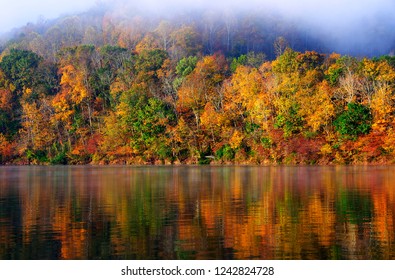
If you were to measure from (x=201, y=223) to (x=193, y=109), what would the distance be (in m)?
63.1

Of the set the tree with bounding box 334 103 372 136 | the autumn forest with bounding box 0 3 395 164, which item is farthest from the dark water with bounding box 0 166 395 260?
the autumn forest with bounding box 0 3 395 164

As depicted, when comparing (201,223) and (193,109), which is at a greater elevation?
(193,109)

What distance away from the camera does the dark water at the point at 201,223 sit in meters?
16.1

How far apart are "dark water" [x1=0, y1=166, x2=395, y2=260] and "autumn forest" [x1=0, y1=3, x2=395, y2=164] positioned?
38698 millimetres

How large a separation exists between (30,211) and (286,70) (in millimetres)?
61479

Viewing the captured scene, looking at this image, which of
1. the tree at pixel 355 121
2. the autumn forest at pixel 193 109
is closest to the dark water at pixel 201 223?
the tree at pixel 355 121

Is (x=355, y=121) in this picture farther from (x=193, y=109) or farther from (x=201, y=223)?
(x=201, y=223)

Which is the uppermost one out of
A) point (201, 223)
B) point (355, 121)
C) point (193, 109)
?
point (193, 109)

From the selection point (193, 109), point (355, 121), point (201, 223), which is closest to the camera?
point (201, 223)

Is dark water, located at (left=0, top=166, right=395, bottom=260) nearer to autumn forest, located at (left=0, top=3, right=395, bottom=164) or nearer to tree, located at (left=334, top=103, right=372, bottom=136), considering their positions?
tree, located at (left=334, top=103, right=372, bottom=136)

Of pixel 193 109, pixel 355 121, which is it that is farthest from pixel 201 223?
pixel 193 109

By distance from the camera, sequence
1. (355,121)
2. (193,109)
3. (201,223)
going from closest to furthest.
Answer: (201,223), (355,121), (193,109)

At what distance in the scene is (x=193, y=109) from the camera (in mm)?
83562

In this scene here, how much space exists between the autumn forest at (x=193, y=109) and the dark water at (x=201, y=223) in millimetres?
38698
